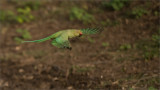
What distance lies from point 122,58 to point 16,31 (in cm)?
326

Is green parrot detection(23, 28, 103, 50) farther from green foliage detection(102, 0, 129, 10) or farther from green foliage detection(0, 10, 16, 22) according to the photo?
green foliage detection(0, 10, 16, 22)

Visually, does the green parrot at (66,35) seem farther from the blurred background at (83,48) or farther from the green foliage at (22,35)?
the green foliage at (22,35)

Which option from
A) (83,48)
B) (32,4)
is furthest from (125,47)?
(32,4)

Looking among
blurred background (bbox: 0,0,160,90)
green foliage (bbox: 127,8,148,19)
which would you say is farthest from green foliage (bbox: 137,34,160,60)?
green foliage (bbox: 127,8,148,19)

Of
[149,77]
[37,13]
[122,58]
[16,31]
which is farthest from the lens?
[37,13]

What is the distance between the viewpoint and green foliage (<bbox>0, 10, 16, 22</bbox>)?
7.28 metres

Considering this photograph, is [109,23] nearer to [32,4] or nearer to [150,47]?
[150,47]

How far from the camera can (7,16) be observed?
7.40m

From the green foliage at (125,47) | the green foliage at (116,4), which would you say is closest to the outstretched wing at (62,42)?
the green foliage at (125,47)

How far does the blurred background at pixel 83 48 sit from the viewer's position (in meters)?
4.14

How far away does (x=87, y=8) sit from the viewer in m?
6.73

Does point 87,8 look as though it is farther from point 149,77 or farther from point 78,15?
point 149,77

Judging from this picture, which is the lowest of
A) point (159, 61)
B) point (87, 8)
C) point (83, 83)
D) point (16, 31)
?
point (83, 83)

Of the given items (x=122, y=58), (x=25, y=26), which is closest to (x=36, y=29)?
(x=25, y=26)
